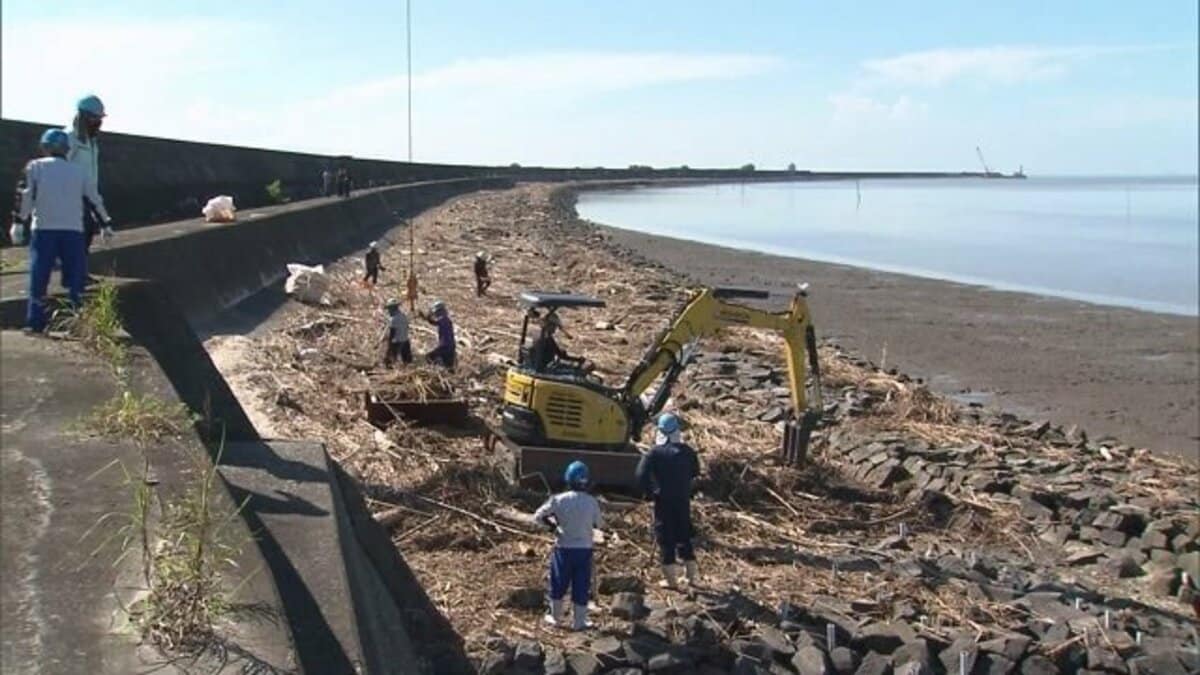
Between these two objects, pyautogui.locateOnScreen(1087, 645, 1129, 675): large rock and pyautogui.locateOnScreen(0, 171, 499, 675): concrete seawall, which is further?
pyautogui.locateOnScreen(1087, 645, 1129, 675): large rock

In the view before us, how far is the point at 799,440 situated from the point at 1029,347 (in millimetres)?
15246

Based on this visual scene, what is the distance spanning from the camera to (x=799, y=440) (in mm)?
12023

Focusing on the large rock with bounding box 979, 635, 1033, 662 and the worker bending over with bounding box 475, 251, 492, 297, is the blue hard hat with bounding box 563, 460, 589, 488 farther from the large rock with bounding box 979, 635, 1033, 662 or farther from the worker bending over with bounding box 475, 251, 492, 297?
the worker bending over with bounding box 475, 251, 492, 297

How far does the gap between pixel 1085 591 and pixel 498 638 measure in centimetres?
502

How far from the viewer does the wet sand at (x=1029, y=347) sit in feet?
63.6

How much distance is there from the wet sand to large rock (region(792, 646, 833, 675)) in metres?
10.9

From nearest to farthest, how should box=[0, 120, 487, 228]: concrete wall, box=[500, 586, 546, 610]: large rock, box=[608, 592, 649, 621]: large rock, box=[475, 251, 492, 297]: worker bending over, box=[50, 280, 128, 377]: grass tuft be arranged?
box=[50, 280, 128, 377]: grass tuft, box=[608, 592, 649, 621]: large rock, box=[500, 586, 546, 610]: large rock, box=[0, 120, 487, 228]: concrete wall, box=[475, 251, 492, 297]: worker bending over

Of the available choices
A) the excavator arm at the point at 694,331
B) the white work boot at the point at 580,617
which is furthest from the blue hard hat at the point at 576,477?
the excavator arm at the point at 694,331

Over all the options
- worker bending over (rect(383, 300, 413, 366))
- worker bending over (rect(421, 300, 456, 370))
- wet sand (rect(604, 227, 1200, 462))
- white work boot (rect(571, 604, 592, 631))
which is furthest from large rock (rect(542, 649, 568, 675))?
wet sand (rect(604, 227, 1200, 462))

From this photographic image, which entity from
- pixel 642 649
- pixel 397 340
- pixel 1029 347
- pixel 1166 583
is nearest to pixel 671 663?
pixel 642 649

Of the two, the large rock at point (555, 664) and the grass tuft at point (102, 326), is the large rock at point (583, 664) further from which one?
the grass tuft at point (102, 326)

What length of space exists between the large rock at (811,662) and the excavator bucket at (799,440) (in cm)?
457

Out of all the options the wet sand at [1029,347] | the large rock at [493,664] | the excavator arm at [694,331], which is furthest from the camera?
the wet sand at [1029,347]

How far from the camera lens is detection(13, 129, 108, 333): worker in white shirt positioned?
24.2 ft
